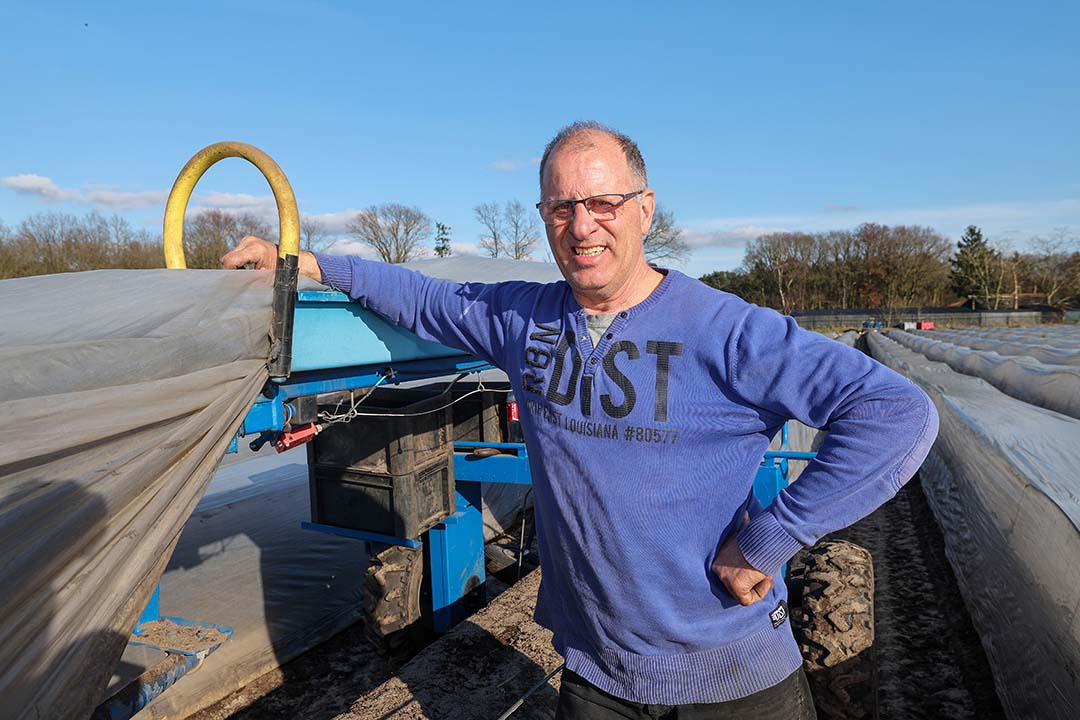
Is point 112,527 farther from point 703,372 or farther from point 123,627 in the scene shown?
point 703,372

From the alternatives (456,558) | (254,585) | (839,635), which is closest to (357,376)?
(456,558)

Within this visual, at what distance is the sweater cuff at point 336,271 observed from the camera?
2494mm

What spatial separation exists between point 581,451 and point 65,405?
3.81 feet

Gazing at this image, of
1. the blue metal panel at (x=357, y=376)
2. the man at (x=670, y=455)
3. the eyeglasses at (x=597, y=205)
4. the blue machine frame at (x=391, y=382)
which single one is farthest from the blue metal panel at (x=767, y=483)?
the eyeglasses at (x=597, y=205)

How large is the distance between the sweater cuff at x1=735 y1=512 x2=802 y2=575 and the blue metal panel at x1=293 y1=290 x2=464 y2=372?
5.53 ft

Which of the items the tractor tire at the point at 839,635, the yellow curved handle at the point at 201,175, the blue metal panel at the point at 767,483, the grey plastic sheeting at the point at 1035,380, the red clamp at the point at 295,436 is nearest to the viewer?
the yellow curved handle at the point at 201,175

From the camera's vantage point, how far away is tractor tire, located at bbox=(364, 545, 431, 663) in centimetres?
444

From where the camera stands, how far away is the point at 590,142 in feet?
6.26

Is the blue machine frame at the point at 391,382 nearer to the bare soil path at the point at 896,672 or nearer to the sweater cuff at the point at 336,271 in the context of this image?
the sweater cuff at the point at 336,271

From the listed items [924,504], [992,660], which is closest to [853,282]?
[924,504]

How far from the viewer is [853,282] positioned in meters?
57.7

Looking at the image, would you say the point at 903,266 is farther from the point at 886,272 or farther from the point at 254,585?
the point at 254,585

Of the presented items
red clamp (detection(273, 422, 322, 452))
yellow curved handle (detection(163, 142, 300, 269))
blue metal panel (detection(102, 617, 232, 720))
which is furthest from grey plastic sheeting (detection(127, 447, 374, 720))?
yellow curved handle (detection(163, 142, 300, 269))

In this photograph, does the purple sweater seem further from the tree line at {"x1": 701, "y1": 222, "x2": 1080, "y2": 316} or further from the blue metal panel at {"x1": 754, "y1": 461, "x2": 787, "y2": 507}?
the tree line at {"x1": 701, "y1": 222, "x2": 1080, "y2": 316}
